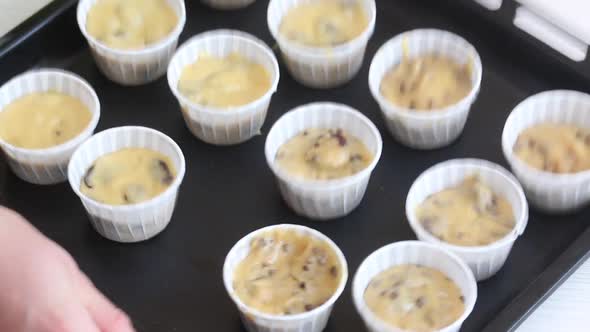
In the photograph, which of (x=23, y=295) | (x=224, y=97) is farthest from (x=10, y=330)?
(x=224, y=97)

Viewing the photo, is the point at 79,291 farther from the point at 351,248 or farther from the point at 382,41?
the point at 382,41

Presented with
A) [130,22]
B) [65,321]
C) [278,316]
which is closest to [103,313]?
[65,321]

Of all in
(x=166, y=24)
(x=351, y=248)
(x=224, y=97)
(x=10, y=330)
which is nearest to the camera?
(x=10, y=330)

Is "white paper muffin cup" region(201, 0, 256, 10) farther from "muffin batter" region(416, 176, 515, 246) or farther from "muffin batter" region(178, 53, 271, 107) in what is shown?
"muffin batter" region(416, 176, 515, 246)

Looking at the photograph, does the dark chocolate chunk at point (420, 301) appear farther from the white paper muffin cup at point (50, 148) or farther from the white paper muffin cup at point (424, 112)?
the white paper muffin cup at point (50, 148)

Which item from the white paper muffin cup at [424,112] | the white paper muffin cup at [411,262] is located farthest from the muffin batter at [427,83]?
the white paper muffin cup at [411,262]

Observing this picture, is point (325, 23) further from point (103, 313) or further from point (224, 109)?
point (103, 313)

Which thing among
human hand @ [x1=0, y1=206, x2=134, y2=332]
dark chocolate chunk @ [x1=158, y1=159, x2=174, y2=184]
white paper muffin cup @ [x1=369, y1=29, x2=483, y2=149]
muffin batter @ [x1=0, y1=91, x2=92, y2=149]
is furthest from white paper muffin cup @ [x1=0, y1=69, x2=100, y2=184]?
white paper muffin cup @ [x1=369, y1=29, x2=483, y2=149]
